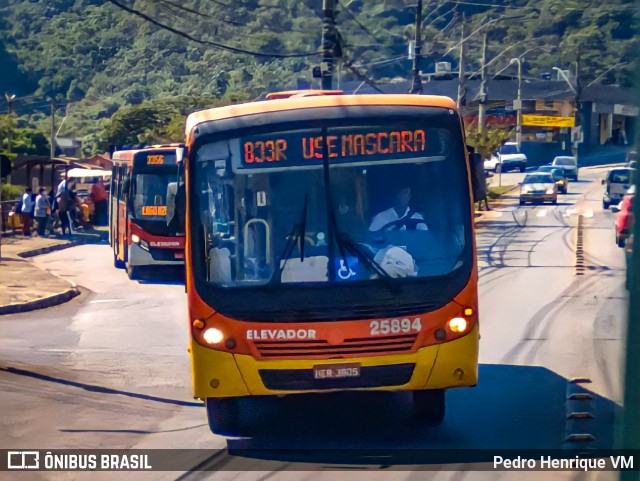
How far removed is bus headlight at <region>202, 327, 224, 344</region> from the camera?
7.54 m

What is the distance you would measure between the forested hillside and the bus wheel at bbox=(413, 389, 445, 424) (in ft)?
25.8

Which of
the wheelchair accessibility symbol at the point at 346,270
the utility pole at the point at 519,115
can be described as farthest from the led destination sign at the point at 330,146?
the utility pole at the point at 519,115

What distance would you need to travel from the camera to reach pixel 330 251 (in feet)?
25.1

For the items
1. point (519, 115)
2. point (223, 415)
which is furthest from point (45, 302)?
point (519, 115)

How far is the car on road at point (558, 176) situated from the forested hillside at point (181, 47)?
899 centimetres

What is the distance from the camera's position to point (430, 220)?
7906 millimetres

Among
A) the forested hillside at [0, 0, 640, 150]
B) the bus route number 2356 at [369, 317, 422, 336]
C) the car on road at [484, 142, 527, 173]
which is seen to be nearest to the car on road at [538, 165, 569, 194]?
the car on road at [484, 142, 527, 173]

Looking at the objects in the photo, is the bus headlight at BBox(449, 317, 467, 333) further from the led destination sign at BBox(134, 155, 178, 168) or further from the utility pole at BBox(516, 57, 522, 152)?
the utility pole at BBox(516, 57, 522, 152)

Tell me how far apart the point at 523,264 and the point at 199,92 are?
27.5 ft

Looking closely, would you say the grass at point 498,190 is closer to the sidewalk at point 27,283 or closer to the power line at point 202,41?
the sidewalk at point 27,283

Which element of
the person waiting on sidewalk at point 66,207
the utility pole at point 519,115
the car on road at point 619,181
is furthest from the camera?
the utility pole at point 519,115

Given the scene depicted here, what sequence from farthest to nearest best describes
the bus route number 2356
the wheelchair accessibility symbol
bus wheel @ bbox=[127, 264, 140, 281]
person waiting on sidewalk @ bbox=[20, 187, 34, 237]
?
person waiting on sidewalk @ bbox=[20, 187, 34, 237], bus wheel @ bbox=[127, 264, 140, 281], the wheelchair accessibility symbol, the bus route number 2356

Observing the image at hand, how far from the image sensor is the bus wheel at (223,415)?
7.86m

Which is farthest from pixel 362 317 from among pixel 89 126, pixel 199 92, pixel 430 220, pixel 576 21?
pixel 89 126
